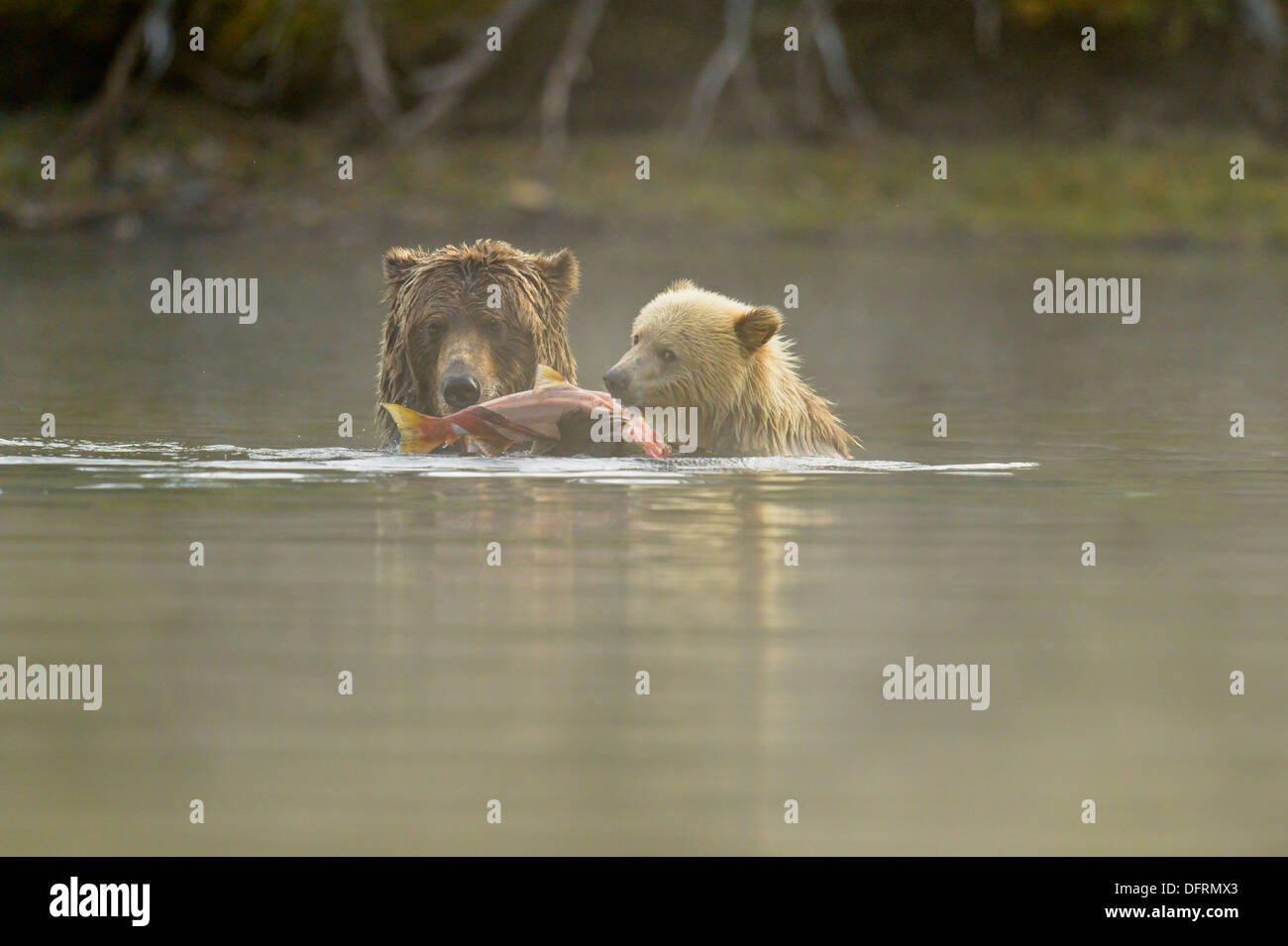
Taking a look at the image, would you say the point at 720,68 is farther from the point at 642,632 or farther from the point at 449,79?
the point at 642,632

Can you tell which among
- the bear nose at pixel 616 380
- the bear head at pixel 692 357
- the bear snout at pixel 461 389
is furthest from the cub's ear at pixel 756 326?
the bear snout at pixel 461 389

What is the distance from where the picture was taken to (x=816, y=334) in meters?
26.2

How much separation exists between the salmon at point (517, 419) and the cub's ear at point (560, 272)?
82cm

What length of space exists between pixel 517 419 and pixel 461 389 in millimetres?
495

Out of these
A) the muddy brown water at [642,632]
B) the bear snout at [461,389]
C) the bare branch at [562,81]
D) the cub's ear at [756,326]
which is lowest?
the muddy brown water at [642,632]

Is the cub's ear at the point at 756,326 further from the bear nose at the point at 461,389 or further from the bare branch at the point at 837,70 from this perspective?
the bare branch at the point at 837,70

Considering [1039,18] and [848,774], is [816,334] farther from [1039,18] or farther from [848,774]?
[848,774]

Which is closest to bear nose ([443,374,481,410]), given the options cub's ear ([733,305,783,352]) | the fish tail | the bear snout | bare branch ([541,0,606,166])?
the bear snout

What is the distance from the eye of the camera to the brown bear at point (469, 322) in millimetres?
13867

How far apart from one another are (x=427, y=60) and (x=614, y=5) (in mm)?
3145

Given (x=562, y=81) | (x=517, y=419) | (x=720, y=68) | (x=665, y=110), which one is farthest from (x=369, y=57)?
(x=517, y=419)

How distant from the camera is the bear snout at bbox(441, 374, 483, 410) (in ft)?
44.8

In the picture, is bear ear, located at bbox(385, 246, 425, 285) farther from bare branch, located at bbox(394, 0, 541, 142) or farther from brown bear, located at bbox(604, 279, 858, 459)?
bare branch, located at bbox(394, 0, 541, 142)

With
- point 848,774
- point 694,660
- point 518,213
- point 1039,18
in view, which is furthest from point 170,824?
point 1039,18
